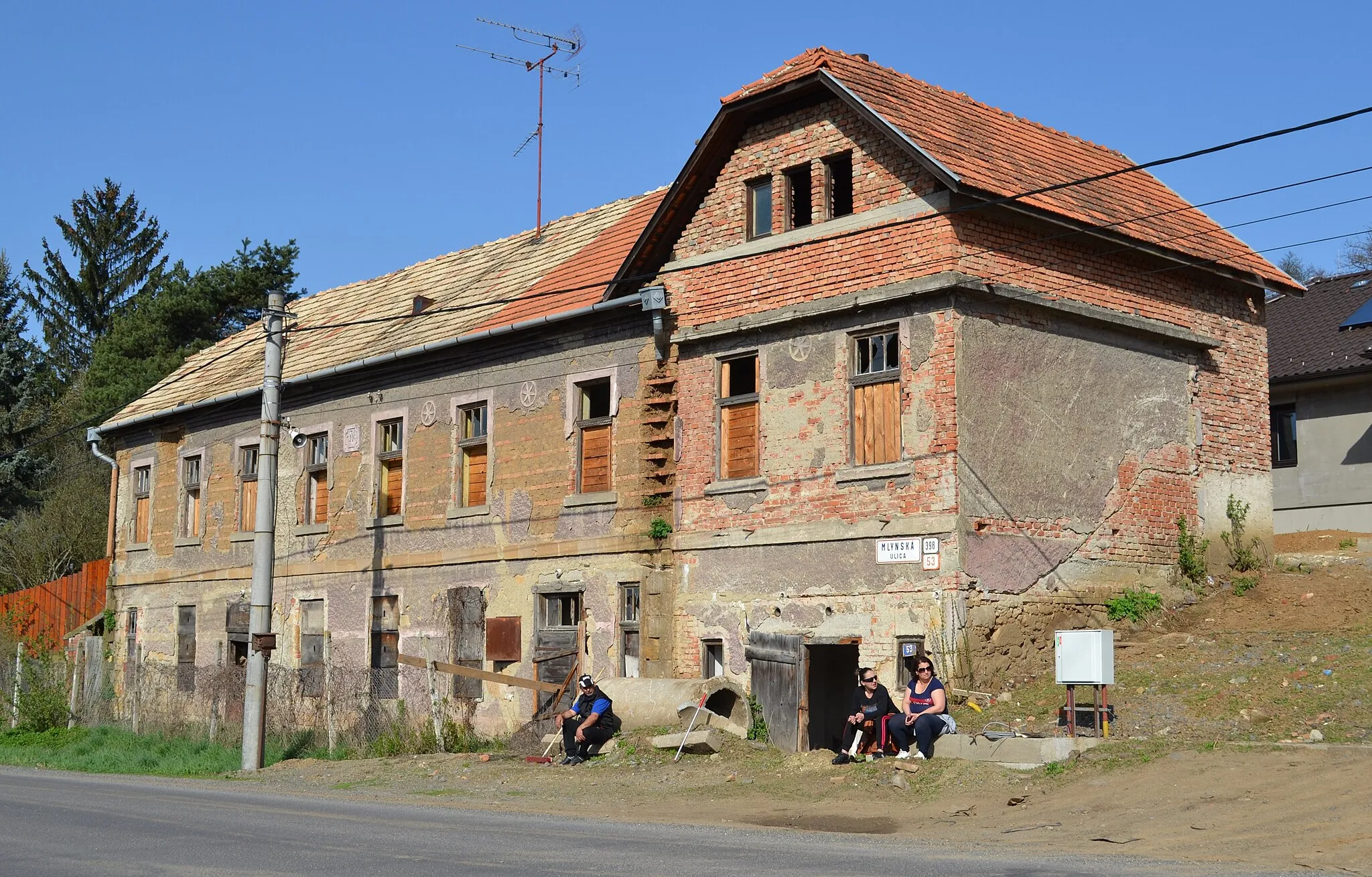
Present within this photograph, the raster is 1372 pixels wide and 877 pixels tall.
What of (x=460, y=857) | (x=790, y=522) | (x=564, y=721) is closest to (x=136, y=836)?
(x=460, y=857)

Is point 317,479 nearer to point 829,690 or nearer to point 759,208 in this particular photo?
point 759,208

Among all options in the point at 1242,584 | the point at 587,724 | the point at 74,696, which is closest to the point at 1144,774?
the point at 587,724

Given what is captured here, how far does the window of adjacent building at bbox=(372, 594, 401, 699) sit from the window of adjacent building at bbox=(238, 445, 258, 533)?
15.8 feet

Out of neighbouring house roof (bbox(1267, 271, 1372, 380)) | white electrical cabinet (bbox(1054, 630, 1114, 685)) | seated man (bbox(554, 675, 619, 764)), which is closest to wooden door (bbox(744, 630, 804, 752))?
seated man (bbox(554, 675, 619, 764))

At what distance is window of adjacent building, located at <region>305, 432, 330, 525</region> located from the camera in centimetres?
2673

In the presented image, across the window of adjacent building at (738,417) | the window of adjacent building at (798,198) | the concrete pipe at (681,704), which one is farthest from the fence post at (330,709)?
the window of adjacent building at (798,198)

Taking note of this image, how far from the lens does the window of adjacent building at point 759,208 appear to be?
19672 millimetres

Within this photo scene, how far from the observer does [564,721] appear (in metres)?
18.6

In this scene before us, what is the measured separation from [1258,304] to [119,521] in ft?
77.7

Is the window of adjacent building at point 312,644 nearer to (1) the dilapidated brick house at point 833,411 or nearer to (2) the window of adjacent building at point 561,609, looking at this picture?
(1) the dilapidated brick house at point 833,411

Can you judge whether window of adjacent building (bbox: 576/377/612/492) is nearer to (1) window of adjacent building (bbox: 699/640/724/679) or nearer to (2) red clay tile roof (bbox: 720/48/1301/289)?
(1) window of adjacent building (bbox: 699/640/724/679)

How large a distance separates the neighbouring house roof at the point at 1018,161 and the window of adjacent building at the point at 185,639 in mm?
16652

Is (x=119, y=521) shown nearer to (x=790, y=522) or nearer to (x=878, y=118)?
(x=790, y=522)

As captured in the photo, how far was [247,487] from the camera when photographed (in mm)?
28812
